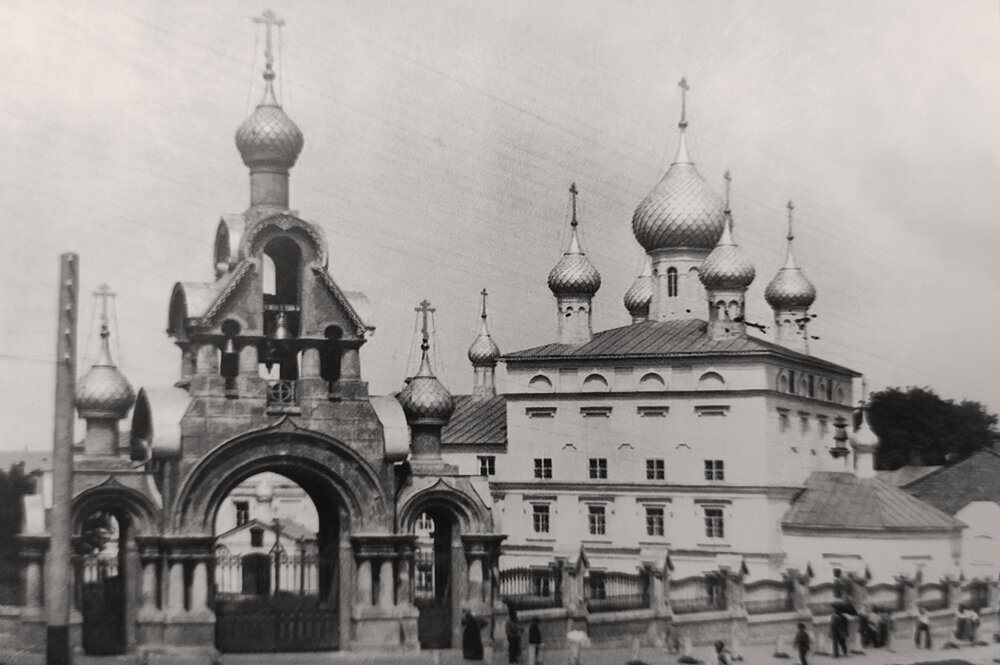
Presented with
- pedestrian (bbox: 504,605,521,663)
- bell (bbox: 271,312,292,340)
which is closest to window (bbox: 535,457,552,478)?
pedestrian (bbox: 504,605,521,663)

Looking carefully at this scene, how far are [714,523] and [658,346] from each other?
6.97 meters

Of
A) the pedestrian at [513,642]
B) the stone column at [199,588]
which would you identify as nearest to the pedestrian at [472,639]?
the pedestrian at [513,642]

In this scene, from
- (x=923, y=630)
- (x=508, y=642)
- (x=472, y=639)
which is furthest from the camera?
(x=923, y=630)

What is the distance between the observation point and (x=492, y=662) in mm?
29297

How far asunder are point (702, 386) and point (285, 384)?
→ 81.7 ft

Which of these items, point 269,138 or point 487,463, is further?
point 487,463

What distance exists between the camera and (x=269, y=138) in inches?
1214

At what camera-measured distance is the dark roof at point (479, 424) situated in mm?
58281

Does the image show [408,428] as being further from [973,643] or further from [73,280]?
[973,643]

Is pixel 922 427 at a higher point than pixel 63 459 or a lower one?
higher

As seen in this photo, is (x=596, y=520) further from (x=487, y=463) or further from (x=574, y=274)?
(x=574, y=274)

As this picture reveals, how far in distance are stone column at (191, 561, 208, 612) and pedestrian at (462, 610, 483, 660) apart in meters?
5.50

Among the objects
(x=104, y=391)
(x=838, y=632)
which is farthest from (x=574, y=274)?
(x=104, y=391)

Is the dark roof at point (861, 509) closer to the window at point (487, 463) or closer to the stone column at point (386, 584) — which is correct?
the window at point (487, 463)
